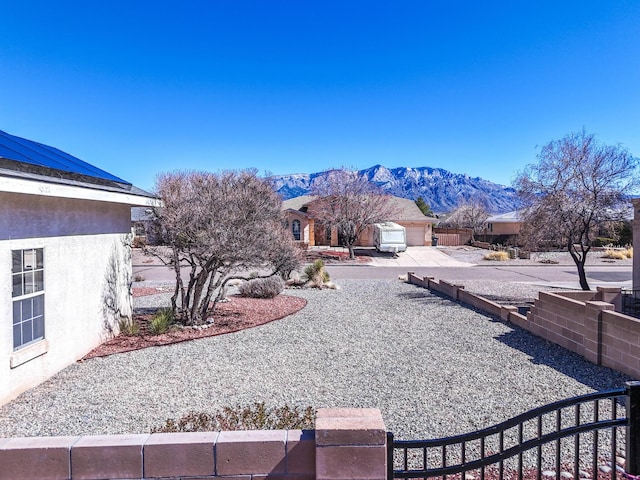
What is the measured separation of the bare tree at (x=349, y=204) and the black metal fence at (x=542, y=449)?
86.8ft

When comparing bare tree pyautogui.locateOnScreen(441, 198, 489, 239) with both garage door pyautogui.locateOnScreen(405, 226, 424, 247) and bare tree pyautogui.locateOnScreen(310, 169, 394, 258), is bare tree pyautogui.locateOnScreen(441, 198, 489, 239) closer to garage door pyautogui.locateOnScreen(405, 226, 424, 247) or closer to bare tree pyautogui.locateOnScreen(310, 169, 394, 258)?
garage door pyautogui.locateOnScreen(405, 226, 424, 247)

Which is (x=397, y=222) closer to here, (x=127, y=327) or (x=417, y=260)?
(x=417, y=260)

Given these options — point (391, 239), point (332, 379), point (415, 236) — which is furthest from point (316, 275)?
point (415, 236)

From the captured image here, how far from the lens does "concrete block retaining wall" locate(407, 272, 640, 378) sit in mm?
7023

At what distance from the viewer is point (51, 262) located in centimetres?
681

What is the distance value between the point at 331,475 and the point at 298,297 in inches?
491

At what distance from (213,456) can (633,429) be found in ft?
9.93

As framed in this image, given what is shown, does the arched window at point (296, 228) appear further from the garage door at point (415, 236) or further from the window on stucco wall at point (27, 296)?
the window on stucco wall at point (27, 296)

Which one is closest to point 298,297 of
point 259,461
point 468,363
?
point 468,363

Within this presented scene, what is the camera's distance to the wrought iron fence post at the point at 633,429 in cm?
311

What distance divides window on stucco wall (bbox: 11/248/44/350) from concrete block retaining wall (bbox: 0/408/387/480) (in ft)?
13.7

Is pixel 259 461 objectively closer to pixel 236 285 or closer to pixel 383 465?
pixel 383 465

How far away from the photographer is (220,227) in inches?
375

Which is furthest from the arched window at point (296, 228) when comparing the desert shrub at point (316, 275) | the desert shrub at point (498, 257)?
the desert shrub at point (316, 275)
